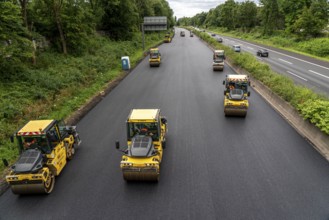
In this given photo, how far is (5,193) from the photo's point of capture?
32.7 feet

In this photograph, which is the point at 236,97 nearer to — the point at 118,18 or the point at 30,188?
the point at 30,188

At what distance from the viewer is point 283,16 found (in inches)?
2800

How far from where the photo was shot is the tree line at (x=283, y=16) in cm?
5056

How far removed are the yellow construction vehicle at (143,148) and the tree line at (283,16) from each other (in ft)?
178

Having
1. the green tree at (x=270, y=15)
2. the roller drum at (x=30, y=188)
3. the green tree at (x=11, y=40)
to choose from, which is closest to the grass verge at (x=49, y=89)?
the green tree at (x=11, y=40)

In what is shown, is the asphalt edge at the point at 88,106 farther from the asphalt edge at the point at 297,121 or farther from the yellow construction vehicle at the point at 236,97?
the asphalt edge at the point at 297,121

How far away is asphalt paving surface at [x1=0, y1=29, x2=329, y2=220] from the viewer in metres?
8.69

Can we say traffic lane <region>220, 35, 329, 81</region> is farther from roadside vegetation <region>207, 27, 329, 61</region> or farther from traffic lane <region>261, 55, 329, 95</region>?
roadside vegetation <region>207, 27, 329, 61</region>

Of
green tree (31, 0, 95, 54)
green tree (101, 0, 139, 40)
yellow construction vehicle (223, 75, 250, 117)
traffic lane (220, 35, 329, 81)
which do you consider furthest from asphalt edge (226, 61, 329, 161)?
green tree (101, 0, 139, 40)

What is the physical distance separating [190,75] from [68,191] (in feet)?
70.8

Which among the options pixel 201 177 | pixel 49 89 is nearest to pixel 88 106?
pixel 49 89

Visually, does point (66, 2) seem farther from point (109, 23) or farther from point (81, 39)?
point (109, 23)

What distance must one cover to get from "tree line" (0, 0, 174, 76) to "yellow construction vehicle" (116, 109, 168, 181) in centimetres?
1336

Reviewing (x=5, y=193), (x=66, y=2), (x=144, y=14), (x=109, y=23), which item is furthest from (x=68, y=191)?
(x=144, y=14)
